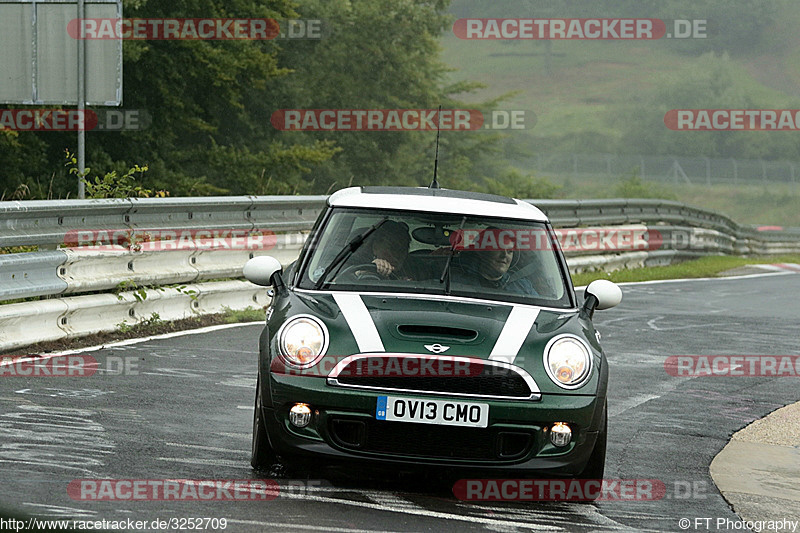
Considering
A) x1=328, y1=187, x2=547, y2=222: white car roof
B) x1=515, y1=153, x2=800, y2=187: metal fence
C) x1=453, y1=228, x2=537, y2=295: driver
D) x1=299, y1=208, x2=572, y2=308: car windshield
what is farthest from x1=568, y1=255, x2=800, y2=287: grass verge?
x1=515, y1=153, x2=800, y2=187: metal fence

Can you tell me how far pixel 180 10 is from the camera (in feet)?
111

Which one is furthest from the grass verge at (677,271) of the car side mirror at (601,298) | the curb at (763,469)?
the car side mirror at (601,298)

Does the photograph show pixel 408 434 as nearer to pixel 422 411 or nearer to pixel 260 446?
pixel 422 411

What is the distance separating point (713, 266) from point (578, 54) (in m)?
126

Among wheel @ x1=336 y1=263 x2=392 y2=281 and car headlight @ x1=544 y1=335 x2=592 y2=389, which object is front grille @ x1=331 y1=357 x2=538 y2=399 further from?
wheel @ x1=336 y1=263 x2=392 y2=281

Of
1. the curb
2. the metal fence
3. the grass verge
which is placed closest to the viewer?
the curb

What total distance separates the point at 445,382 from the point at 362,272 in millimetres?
1186

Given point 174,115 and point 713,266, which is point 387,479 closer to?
point 713,266

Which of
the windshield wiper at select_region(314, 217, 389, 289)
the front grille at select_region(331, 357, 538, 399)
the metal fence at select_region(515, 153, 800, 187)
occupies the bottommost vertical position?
the front grille at select_region(331, 357, 538, 399)

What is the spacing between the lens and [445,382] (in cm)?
612

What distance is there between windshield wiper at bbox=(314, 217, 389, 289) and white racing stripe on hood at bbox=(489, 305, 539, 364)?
99cm

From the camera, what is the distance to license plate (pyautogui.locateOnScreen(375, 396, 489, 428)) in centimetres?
607

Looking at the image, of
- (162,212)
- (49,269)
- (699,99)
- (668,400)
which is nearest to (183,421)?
(49,269)

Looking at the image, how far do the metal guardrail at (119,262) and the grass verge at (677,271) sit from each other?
6363 millimetres
